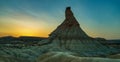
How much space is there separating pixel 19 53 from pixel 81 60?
9309 cm

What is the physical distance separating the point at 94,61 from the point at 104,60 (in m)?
2.70

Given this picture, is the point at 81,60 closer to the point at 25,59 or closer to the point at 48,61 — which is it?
the point at 48,61

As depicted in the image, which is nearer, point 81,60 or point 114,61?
point 114,61

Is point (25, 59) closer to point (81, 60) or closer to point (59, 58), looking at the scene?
point (59, 58)

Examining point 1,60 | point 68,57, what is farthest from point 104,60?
point 1,60

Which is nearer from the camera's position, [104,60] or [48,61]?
[104,60]

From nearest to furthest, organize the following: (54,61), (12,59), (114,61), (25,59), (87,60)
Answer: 1. (114,61)
2. (87,60)
3. (54,61)
4. (12,59)
5. (25,59)

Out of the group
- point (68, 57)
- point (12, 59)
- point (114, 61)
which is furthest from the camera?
point (12, 59)

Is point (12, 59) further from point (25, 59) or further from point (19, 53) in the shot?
point (19, 53)

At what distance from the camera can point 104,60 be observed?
62.3 m

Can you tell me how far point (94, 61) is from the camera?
209 feet

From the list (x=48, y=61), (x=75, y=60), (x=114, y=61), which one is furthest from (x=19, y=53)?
(x=114, y=61)

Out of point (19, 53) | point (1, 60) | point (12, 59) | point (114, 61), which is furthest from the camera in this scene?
point (19, 53)

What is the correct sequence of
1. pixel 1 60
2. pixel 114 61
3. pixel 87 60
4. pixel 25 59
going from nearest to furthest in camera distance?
pixel 114 61 → pixel 87 60 → pixel 1 60 → pixel 25 59
